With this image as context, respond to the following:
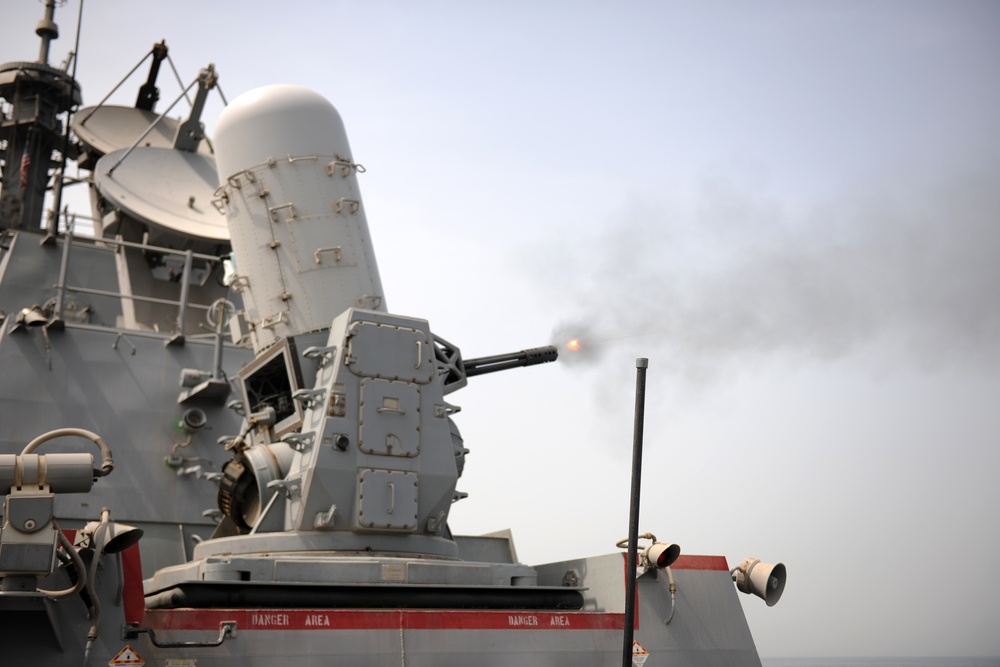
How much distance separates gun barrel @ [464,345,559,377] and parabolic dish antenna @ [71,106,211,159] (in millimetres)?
9770

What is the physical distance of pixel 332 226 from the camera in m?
11.6

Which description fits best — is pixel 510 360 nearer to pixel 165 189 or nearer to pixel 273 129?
pixel 273 129

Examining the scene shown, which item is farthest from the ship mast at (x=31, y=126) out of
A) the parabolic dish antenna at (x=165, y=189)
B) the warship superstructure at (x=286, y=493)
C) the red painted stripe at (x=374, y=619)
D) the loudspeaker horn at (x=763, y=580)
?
the loudspeaker horn at (x=763, y=580)

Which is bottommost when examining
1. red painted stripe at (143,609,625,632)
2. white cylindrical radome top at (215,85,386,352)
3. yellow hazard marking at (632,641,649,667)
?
yellow hazard marking at (632,641,649,667)

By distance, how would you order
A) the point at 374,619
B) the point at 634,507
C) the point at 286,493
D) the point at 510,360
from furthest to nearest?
the point at 510,360 < the point at 286,493 < the point at 374,619 < the point at 634,507

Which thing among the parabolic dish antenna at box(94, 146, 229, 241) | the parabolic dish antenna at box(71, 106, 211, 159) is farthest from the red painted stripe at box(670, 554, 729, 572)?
the parabolic dish antenna at box(71, 106, 211, 159)

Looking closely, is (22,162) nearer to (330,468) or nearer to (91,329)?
(91,329)

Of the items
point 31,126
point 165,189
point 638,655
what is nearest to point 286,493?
point 638,655

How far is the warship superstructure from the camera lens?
7902mm

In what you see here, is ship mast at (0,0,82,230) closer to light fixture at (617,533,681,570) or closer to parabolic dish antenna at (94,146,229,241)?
parabolic dish antenna at (94,146,229,241)

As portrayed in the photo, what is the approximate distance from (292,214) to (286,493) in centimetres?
317

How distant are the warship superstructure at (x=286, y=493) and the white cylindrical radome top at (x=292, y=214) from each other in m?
0.02

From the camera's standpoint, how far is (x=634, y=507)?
7699 millimetres

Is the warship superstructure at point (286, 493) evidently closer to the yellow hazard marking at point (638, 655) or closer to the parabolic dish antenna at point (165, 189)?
the yellow hazard marking at point (638, 655)
